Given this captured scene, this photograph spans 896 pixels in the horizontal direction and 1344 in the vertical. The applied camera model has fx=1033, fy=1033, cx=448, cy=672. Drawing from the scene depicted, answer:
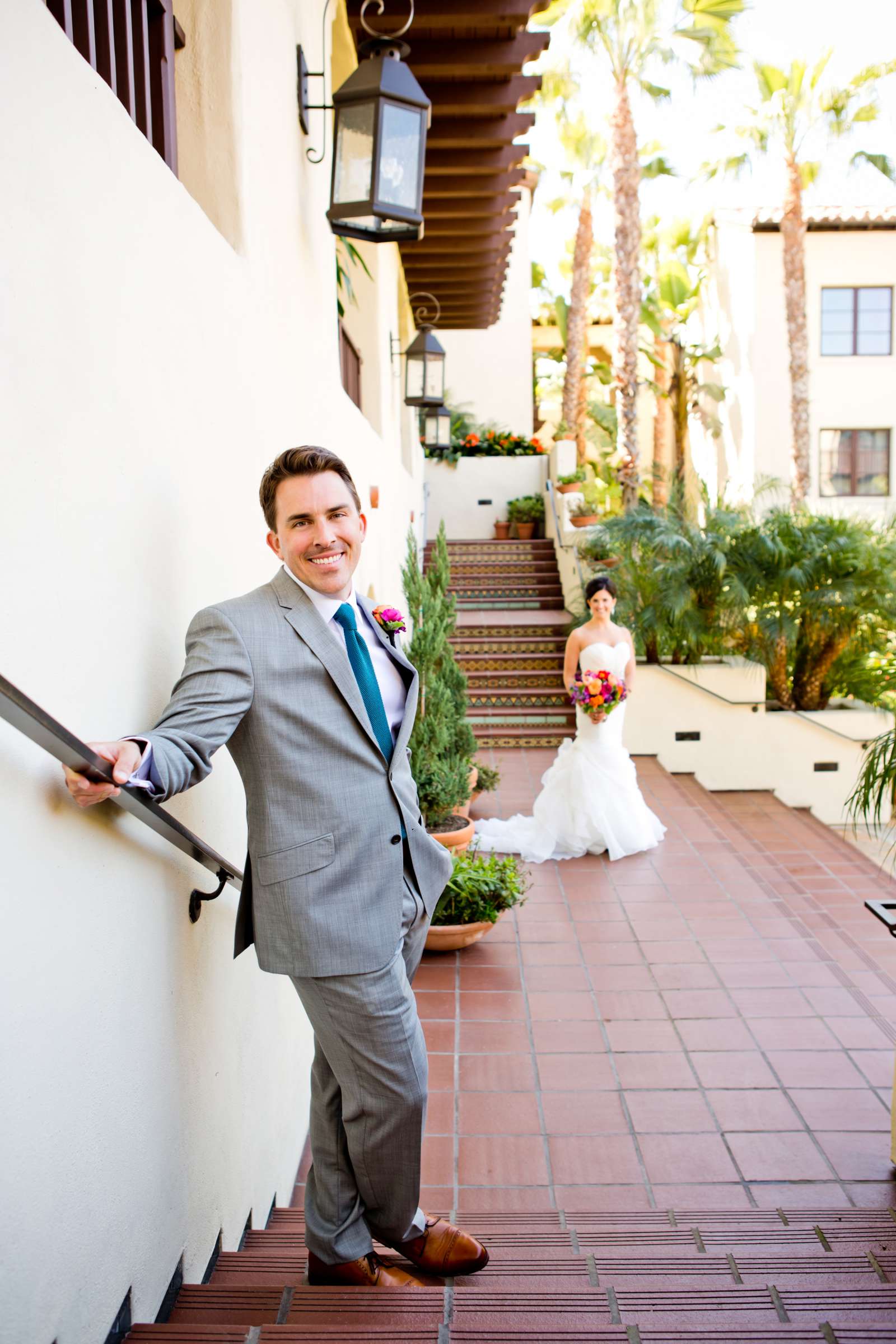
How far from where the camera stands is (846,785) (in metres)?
11.2

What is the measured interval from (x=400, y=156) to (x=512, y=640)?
1017 cm

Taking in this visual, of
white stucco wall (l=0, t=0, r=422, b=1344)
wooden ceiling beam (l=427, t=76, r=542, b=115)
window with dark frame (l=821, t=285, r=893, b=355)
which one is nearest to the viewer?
white stucco wall (l=0, t=0, r=422, b=1344)

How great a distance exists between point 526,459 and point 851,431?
6.88 meters

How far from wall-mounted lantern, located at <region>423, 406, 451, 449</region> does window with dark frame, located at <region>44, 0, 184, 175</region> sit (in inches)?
414

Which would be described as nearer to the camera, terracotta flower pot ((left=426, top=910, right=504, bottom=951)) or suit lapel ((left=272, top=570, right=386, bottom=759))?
suit lapel ((left=272, top=570, right=386, bottom=759))

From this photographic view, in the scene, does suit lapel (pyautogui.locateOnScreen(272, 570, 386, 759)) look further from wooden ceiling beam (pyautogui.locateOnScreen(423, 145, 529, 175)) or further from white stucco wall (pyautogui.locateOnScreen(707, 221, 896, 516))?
white stucco wall (pyautogui.locateOnScreen(707, 221, 896, 516))

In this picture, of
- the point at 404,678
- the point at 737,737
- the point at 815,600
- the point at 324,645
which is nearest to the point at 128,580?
the point at 324,645

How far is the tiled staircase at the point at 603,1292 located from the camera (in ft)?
6.55

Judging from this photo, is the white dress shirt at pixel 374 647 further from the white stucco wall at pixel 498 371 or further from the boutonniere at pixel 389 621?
the white stucco wall at pixel 498 371

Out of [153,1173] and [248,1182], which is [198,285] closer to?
[153,1173]

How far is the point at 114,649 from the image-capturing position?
6.53 feet

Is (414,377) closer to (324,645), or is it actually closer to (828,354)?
(324,645)

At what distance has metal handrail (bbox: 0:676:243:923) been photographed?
1.39m

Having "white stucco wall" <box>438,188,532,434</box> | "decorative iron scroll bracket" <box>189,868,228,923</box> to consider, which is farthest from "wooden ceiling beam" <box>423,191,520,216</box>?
"white stucco wall" <box>438,188,532,434</box>
